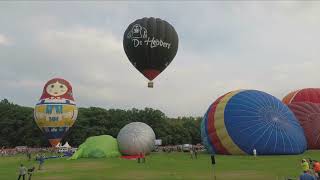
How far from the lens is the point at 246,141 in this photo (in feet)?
130

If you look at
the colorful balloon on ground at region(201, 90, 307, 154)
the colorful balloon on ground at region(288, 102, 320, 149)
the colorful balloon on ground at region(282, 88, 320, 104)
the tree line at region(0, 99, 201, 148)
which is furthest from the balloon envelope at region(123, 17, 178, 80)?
the tree line at region(0, 99, 201, 148)

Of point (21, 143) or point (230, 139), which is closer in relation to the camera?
point (230, 139)

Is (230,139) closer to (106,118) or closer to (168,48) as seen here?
(168,48)

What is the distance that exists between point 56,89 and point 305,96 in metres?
33.8

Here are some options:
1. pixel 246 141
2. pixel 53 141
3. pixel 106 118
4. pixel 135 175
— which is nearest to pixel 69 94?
pixel 53 141

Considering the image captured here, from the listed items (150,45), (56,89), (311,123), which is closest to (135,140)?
(150,45)

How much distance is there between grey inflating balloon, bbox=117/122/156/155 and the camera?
45.4 m

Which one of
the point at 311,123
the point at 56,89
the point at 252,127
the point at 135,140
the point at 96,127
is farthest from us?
the point at 96,127

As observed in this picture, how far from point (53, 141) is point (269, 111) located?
34260 mm

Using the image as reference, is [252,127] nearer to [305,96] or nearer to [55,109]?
[305,96]

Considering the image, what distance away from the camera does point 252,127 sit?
39688mm

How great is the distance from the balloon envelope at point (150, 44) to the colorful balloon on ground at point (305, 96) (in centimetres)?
2627

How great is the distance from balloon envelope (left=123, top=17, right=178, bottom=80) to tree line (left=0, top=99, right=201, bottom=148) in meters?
47.7

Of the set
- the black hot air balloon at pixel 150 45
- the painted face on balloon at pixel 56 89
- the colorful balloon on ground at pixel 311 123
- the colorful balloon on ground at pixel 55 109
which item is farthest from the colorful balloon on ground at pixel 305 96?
the painted face on balloon at pixel 56 89
